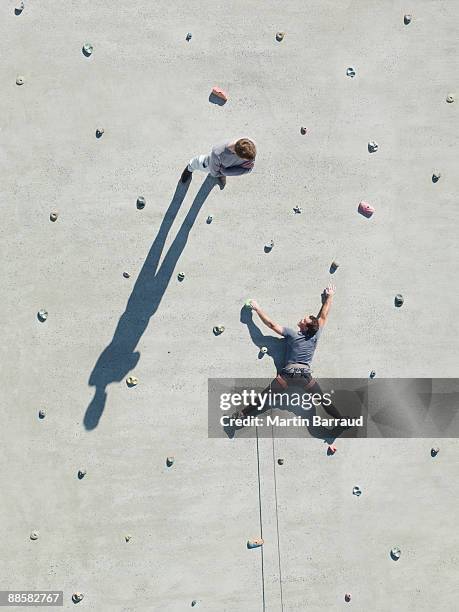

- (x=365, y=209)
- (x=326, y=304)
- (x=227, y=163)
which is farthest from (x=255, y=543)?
(x=227, y=163)

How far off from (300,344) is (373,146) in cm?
202

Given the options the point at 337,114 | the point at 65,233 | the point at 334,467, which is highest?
the point at 337,114

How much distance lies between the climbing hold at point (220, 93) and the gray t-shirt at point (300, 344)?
2.23 meters

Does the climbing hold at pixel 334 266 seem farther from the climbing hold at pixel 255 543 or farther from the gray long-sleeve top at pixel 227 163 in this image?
the climbing hold at pixel 255 543

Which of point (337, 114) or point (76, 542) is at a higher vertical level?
point (337, 114)

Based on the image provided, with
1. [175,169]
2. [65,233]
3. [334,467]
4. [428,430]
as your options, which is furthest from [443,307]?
[65,233]

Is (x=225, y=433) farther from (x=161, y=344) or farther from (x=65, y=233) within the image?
(x=65, y=233)

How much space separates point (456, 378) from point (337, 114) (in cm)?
282

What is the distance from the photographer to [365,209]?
5.62 metres

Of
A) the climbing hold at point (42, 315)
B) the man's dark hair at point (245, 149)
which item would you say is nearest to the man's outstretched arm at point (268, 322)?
the man's dark hair at point (245, 149)

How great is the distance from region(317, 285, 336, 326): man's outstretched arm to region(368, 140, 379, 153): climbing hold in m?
1.35

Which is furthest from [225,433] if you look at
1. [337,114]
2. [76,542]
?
[337,114]

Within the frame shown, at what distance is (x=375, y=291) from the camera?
226 inches

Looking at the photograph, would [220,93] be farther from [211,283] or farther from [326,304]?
[326,304]
